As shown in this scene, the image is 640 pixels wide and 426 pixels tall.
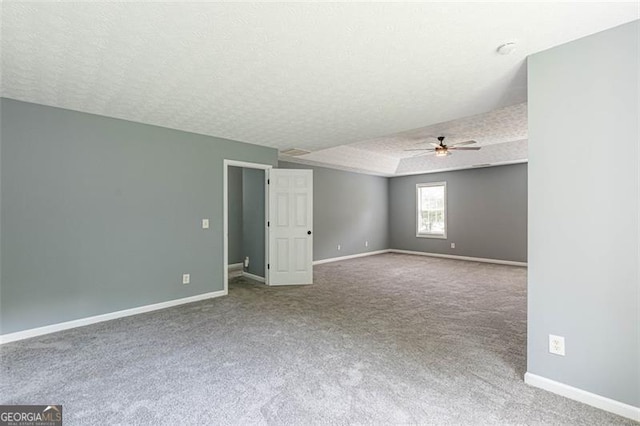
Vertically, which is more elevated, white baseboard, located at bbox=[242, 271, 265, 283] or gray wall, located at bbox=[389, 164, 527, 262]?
gray wall, located at bbox=[389, 164, 527, 262]

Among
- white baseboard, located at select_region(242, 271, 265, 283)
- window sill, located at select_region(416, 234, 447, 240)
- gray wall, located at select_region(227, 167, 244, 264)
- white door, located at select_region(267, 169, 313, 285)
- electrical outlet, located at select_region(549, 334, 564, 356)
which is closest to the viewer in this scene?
electrical outlet, located at select_region(549, 334, 564, 356)

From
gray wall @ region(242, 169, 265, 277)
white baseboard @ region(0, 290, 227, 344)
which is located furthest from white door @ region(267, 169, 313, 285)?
white baseboard @ region(0, 290, 227, 344)

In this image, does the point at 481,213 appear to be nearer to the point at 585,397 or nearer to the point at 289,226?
the point at 289,226

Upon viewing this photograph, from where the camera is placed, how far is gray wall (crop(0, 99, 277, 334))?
9.84 ft

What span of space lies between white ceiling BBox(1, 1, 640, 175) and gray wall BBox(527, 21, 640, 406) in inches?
9.8

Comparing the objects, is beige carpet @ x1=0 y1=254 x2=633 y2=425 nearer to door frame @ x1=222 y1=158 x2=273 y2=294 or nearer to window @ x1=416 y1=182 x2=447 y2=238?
door frame @ x1=222 y1=158 x2=273 y2=294

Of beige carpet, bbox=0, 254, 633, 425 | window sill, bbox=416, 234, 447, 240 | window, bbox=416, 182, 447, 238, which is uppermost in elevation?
window, bbox=416, 182, 447, 238

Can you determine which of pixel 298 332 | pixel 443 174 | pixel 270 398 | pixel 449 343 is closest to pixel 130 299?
pixel 298 332

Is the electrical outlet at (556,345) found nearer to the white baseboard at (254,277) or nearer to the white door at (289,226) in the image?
the white door at (289,226)

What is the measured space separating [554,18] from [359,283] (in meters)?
4.40

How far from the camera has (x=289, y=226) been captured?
17.1 feet

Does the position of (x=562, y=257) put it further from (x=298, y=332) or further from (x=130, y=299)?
(x=130, y=299)

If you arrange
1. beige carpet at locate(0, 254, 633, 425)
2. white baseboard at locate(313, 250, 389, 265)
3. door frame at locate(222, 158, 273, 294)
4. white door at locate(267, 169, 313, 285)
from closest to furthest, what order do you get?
1. beige carpet at locate(0, 254, 633, 425)
2. door frame at locate(222, 158, 273, 294)
3. white door at locate(267, 169, 313, 285)
4. white baseboard at locate(313, 250, 389, 265)

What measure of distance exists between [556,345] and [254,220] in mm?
4724
